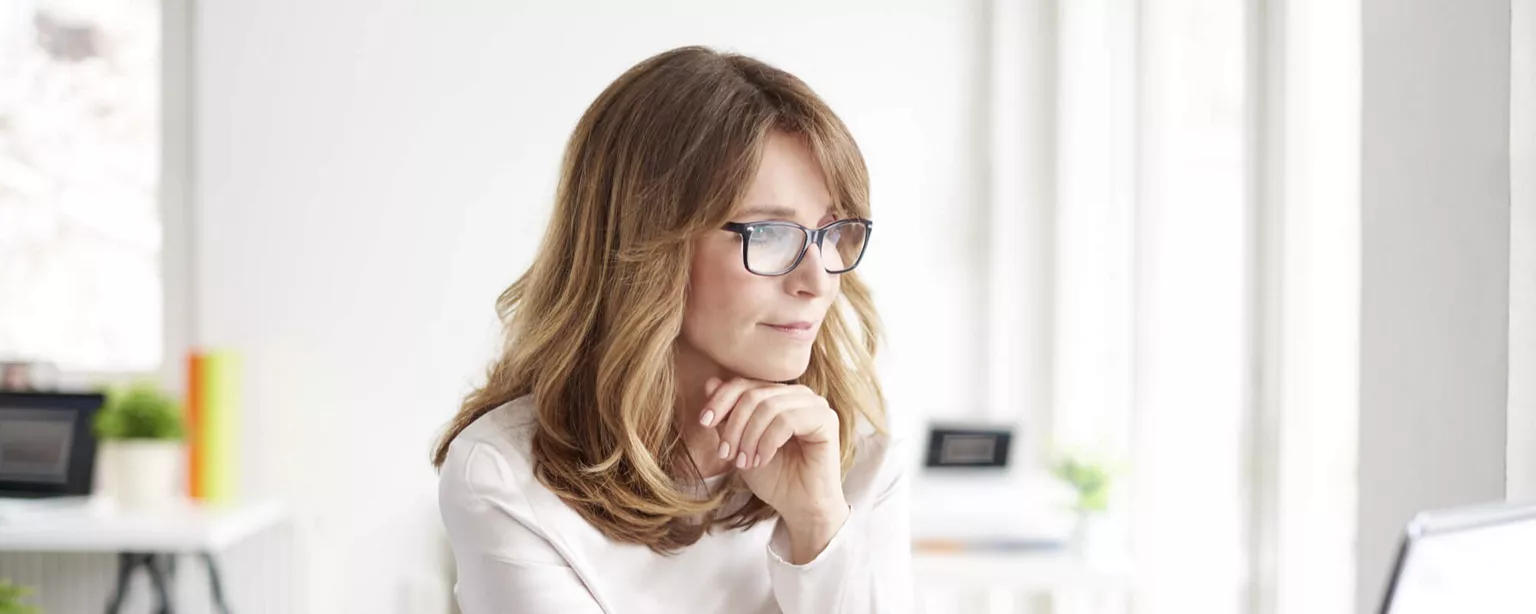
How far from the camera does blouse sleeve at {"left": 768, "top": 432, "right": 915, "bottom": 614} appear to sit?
124 centimetres

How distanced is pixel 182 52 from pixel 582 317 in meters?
2.84

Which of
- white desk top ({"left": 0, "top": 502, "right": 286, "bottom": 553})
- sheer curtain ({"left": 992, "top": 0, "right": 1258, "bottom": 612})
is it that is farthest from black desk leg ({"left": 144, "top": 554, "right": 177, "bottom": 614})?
sheer curtain ({"left": 992, "top": 0, "right": 1258, "bottom": 612})

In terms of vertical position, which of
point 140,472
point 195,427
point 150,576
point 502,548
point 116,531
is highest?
point 502,548

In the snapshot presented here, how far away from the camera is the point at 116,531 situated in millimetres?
3000

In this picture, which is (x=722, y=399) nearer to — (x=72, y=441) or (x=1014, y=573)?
(x=1014, y=573)

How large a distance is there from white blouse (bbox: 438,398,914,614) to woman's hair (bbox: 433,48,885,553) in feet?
0.08

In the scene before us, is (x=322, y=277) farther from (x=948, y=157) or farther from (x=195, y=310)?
(x=948, y=157)

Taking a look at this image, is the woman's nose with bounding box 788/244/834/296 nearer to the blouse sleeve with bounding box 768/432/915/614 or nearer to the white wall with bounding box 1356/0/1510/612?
the blouse sleeve with bounding box 768/432/915/614

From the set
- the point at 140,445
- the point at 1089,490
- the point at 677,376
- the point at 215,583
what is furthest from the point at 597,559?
the point at 215,583

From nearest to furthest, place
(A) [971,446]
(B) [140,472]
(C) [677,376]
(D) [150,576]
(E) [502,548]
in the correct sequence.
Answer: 1. (E) [502,548]
2. (C) [677,376]
3. (A) [971,446]
4. (B) [140,472]
5. (D) [150,576]

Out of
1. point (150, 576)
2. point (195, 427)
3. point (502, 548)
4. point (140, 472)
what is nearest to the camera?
point (502, 548)

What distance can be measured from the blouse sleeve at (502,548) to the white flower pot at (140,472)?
238 centimetres

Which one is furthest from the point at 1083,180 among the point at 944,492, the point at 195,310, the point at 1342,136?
the point at 195,310

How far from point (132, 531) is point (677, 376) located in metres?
2.20
